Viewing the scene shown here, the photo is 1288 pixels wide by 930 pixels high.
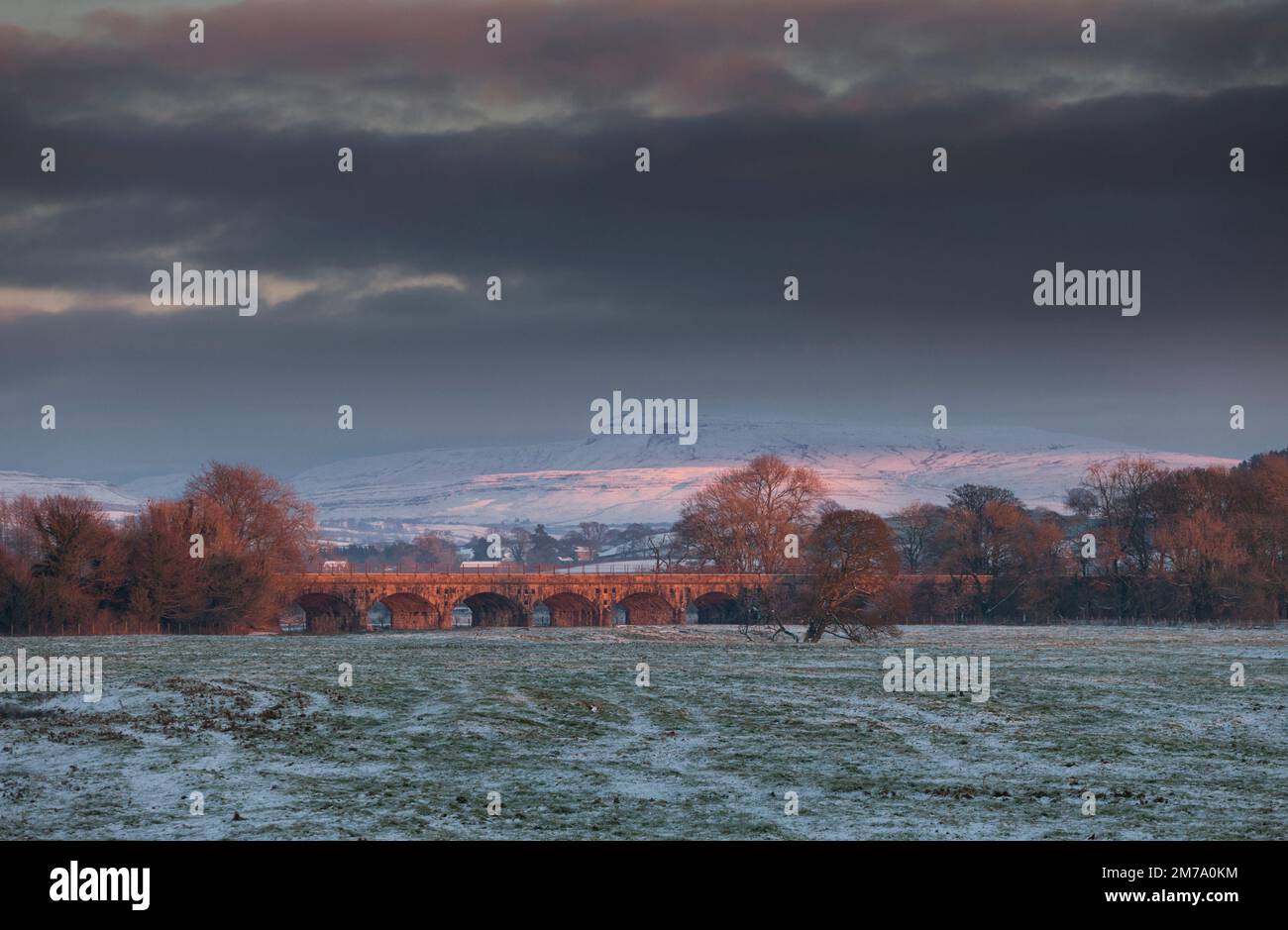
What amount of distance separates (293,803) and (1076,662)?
171 ft

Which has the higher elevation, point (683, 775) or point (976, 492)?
point (976, 492)

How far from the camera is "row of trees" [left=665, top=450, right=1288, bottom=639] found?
88.1m

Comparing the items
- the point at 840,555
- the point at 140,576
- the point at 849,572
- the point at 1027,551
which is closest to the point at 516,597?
the point at 140,576

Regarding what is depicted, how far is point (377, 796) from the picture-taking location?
30906 mm

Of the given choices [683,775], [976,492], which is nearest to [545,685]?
[683,775]

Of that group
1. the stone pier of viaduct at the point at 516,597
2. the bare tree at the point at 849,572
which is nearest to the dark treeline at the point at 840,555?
the bare tree at the point at 849,572

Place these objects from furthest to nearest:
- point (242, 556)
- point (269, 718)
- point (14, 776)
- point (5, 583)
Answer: point (242, 556) < point (5, 583) < point (269, 718) < point (14, 776)

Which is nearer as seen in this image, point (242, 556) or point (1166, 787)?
point (1166, 787)

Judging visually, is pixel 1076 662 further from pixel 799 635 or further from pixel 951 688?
pixel 799 635

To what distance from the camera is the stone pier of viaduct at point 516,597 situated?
12925cm

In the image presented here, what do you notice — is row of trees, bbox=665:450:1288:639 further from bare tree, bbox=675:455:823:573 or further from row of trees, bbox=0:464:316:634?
row of trees, bbox=0:464:316:634

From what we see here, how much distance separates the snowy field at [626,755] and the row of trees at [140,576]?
31470 millimetres

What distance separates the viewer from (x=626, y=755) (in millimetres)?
37344

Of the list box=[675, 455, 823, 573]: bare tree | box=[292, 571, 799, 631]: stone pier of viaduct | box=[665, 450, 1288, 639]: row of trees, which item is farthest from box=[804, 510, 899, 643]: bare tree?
box=[675, 455, 823, 573]: bare tree
